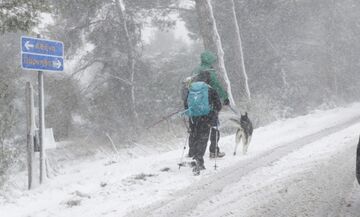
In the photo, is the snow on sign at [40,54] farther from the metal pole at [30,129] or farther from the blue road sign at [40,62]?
the metal pole at [30,129]

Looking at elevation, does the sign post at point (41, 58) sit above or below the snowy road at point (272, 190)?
above

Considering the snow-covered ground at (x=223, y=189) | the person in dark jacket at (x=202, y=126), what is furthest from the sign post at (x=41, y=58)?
the person in dark jacket at (x=202, y=126)

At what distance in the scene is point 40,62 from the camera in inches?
314

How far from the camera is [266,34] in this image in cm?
2639

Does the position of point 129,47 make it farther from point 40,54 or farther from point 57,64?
point 40,54

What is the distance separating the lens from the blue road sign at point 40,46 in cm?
775

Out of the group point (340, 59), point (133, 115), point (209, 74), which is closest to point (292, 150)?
point (209, 74)

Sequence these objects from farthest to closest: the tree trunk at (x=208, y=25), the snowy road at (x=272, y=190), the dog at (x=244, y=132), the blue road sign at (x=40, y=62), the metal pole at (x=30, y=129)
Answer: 1. the tree trunk at (x=208, y=25)
2. the dog at (x=244, y=132)
3. the metal pole at (x=30, y=129)
4. the blue road sign at (x=40, y=62)
5. the snowy road at (x=272, y=190)

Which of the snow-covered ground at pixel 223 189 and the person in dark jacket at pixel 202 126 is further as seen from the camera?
the person in dark jacket at pixel 202 126

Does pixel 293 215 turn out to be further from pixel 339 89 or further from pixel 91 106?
pixel 339 89

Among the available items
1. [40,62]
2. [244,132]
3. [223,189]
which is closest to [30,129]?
[40,62]

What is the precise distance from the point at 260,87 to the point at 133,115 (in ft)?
26.0

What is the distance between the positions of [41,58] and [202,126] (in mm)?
3092

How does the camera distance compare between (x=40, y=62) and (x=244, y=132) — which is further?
(x=244, y=132)
